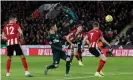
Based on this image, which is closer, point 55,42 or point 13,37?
point 13,37

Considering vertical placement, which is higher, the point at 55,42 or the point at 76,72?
the point at 55,42

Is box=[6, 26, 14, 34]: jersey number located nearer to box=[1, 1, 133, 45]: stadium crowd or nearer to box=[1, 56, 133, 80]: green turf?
box=[1, 56, 133, 80]: green turf

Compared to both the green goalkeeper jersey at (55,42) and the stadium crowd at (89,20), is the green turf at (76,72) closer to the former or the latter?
the green goalkeeper jersey at (55,42)

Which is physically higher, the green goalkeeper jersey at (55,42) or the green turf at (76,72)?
the green goalkeeper jersey at (55,42)

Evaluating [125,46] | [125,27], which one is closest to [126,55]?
[125,46]

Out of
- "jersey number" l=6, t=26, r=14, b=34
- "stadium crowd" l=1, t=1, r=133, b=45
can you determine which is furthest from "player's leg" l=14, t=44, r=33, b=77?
"stadium crowd" l=1, t=1, r=133, b=45

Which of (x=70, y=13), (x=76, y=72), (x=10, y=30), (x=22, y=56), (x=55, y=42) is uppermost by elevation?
(x=70, y=13)

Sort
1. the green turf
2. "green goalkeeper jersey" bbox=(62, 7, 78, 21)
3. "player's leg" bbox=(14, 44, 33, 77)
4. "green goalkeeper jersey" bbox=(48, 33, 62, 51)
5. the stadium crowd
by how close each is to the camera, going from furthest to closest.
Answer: "green goalkeeper jersey" bbox=(62, 7, 78, 21), the stadium crowd, "green goalkeeper jersey" bbox=(48, 33, 62, 51), "player's leg" bbox=(14, 44, 33, 77), the green turf

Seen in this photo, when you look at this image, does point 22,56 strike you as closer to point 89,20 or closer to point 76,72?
point 76,72

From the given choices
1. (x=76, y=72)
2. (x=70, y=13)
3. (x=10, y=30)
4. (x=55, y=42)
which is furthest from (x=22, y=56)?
(x=70, y=13)

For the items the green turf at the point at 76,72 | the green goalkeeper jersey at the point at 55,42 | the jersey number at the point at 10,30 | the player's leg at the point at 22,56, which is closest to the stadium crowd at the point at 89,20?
the green turf at the point at 76,72

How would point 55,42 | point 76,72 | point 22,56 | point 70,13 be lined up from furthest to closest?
point 70,13
point 76,72
point 55,42
point 22,56

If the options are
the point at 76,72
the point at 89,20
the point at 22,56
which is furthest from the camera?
the point at 89,20

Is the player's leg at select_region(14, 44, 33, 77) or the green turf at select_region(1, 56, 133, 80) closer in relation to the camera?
the green turf at select_region(1, 56, 133, 80)
